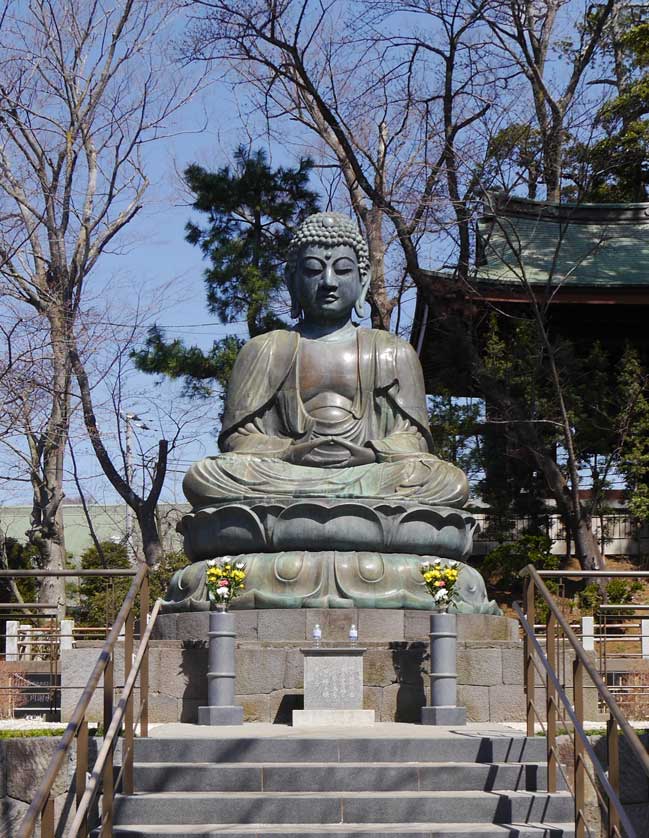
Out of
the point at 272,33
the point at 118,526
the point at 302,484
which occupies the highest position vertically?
the point at 272,33

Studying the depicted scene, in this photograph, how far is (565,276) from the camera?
18578 mm

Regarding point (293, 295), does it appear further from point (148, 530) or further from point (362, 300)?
point (148, 530)

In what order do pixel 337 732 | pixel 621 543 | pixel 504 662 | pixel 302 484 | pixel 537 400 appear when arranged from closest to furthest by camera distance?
pixel 337 732
pixel 504 662
pixel 302 484
pixel 537 400
pixel 621 543

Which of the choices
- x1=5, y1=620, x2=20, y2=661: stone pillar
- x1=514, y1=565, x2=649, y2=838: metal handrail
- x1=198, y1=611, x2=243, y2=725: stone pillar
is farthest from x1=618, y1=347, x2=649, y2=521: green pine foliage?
x1=198, y1=611, x2=243, y2=725: stone pillar

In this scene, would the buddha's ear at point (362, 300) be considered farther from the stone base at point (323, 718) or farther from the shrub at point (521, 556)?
the shrub at point (521, 556)

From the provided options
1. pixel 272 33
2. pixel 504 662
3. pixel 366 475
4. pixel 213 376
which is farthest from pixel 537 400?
pixel 504 662

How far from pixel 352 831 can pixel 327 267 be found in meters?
6.19

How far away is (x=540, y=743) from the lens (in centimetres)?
712

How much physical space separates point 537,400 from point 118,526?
515 inches

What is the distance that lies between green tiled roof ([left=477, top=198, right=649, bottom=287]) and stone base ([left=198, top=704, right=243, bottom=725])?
11.6m

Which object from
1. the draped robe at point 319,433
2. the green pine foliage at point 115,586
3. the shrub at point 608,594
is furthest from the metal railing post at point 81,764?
the shrub at point 608,594

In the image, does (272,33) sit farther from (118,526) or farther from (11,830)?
(11,830)

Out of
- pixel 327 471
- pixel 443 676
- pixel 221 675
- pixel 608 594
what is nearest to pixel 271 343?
pixel 327 471

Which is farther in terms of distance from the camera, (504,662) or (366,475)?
(366,475)
